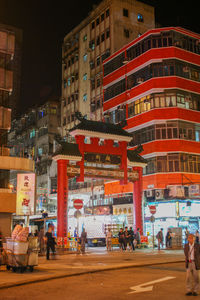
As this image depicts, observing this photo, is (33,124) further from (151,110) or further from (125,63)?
(151,110)

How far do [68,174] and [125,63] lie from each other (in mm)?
19962

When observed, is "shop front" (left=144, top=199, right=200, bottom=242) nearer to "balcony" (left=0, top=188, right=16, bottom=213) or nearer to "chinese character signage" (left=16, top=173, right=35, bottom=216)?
"balcony" (left=0, top=188, right=16, bottom=213)

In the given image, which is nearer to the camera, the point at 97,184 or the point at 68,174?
the point at 68,174

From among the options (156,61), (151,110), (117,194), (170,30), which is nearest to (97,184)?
(117,194)

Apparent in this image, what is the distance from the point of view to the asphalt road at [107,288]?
391 inches

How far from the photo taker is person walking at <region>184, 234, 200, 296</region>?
10250 mm

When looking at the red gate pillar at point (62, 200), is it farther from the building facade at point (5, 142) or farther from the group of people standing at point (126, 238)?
the group of people standing at point (126, 238)

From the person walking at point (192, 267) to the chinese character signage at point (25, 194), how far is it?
1565 centimetres

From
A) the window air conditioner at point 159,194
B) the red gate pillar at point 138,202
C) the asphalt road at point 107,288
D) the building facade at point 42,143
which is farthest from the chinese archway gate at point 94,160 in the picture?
the building facade at point 42,143

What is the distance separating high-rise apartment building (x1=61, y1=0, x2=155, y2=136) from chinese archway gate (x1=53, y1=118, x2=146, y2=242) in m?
19.0

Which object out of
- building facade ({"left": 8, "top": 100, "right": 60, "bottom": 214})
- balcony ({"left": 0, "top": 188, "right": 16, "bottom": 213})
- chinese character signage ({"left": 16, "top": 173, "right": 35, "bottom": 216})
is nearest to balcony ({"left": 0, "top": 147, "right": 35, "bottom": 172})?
balcony ({"left": 0, "top": 188, "right": 16, "bottom": 213})

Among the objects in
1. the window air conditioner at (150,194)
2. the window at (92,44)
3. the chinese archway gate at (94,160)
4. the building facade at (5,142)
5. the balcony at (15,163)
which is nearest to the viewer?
the building facade at (5,142)

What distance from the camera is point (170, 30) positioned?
39.7 m

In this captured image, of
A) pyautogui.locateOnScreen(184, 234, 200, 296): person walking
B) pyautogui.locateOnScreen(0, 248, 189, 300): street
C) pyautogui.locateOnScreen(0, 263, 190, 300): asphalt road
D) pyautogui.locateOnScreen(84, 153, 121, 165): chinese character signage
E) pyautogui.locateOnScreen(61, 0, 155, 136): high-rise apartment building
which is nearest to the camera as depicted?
pyautogui.locateOnScreen(0, 263, 190, 300): asphalt road
